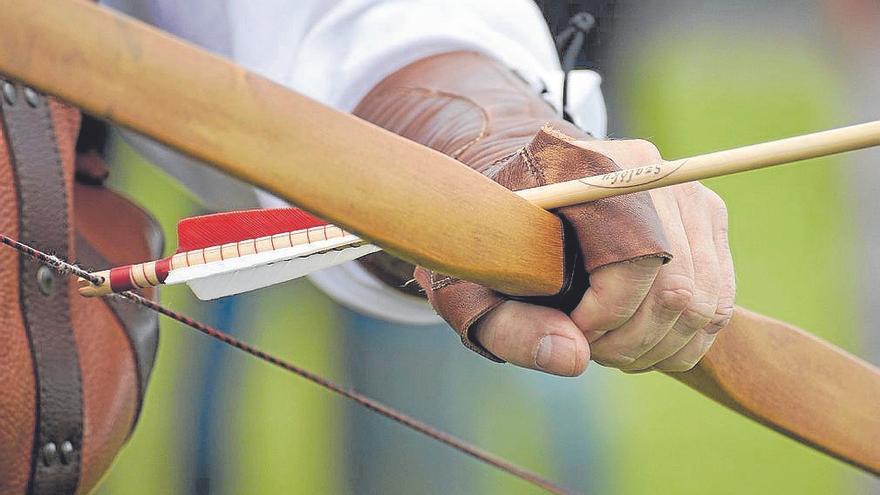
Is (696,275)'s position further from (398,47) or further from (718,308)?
(398,47)

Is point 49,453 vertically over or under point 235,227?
under

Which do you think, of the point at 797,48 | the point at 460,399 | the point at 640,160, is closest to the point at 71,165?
the point at 640,160

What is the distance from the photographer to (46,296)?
74cm

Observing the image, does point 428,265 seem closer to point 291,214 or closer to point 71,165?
point 291,214

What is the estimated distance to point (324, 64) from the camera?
954 mm

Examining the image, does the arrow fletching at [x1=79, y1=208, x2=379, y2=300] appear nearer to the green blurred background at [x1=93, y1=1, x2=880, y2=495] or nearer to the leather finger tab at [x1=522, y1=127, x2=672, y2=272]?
the leather finger tab at [x1=522, y1=127, x2=672, y2=272]

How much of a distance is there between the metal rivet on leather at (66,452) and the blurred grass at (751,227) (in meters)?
0.87

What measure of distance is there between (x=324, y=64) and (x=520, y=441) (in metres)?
0.57

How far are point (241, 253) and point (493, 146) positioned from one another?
234mm

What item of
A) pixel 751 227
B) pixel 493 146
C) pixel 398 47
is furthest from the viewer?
pixel 751 227

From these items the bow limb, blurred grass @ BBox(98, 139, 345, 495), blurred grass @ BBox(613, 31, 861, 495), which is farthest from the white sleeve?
blurred grass @ BBox(613, 31, 861, 495)

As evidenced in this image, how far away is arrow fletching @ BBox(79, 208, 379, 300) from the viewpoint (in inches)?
21.0

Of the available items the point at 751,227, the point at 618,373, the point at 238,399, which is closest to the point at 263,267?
the point at 238,399

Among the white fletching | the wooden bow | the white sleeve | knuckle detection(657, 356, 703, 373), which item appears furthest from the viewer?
the white sleeve
